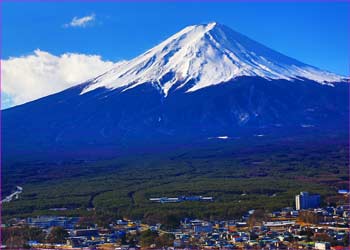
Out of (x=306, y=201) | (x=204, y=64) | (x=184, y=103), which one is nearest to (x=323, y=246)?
(x=306, y=201)

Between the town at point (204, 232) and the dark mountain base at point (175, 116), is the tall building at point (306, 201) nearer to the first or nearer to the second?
the town at point (204, 232)

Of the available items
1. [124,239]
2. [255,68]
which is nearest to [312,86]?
[255,68]

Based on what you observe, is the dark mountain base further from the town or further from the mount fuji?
the town

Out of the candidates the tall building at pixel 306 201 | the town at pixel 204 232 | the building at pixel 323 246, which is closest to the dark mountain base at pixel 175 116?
the tall building at pixel 306 201

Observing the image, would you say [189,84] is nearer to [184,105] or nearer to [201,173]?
[184,105]

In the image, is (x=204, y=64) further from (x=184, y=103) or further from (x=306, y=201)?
(x=306, y=201)

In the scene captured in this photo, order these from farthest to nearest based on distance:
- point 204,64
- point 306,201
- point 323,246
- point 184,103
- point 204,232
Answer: point 204,64
point 184,103
point 306,201
point 204,232
point 323,246

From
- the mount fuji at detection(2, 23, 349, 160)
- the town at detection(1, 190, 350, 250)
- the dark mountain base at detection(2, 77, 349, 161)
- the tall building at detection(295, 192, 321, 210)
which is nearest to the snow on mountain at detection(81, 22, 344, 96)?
the mount fuji at detection(2, 23, 349, 160)
